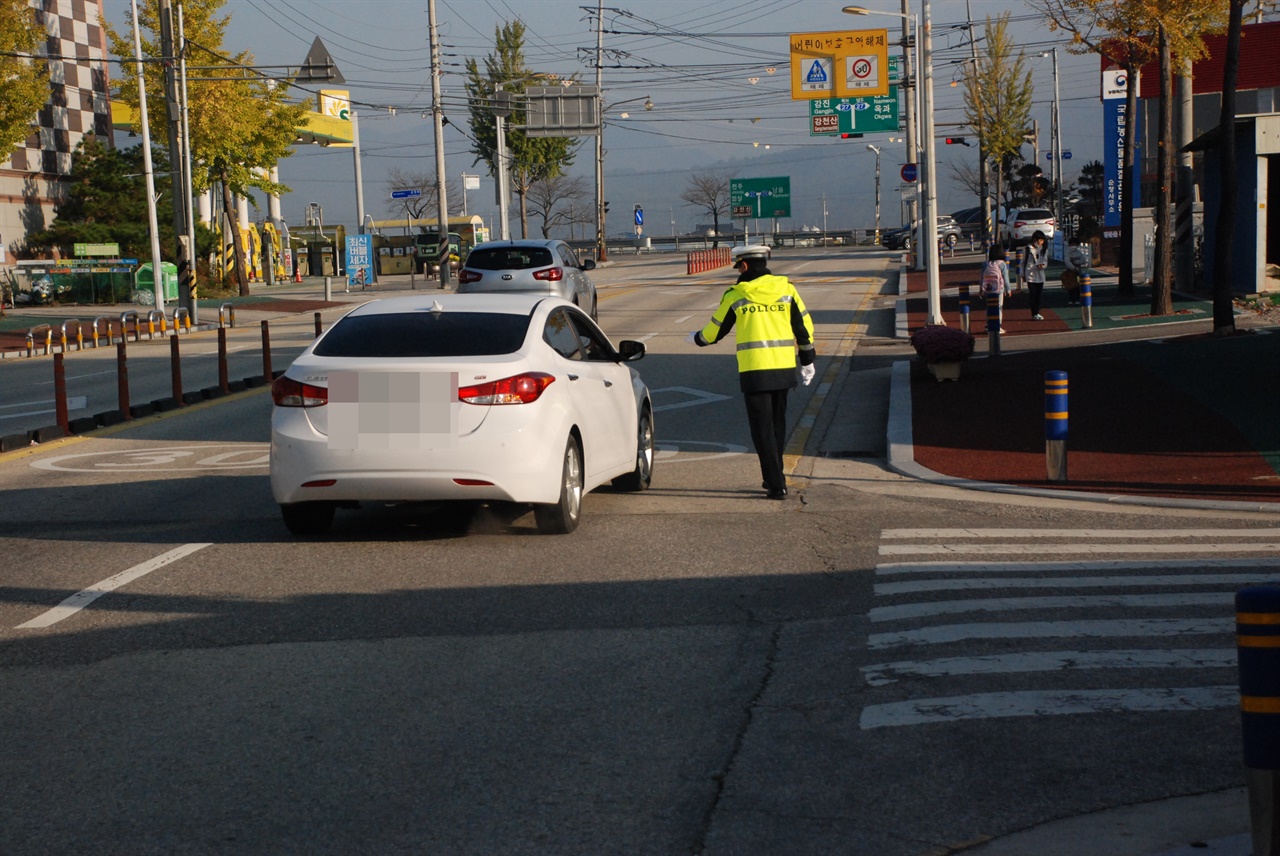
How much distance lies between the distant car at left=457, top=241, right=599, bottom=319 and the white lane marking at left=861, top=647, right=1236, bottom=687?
19.4 meters

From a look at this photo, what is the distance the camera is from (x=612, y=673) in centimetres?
631

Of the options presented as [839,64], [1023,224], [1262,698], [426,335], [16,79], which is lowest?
[1262,698]

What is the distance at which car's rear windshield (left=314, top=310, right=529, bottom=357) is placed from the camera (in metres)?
9.35

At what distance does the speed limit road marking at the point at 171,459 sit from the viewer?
13281 mm

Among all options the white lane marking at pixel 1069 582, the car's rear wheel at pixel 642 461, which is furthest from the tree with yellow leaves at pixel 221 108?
the white lane marking at pixel 1069 582

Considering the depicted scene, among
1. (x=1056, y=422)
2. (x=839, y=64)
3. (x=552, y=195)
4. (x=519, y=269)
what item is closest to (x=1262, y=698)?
(x=1056, y=422)

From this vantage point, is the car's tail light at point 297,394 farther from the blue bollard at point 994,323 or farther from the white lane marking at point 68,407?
the blue bollard at point 994,323

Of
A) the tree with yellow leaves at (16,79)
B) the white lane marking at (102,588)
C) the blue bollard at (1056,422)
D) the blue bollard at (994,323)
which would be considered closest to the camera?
the white lane marking at (102,588)

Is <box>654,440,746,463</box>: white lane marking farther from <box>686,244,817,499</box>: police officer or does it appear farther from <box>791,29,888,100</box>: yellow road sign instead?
<box>791,29,888,100</box>: yellow road sign

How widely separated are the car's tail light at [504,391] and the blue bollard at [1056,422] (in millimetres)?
4613

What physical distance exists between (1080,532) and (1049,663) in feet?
12.1

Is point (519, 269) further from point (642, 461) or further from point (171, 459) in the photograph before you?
point (642, 461)

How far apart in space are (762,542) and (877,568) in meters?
1.11

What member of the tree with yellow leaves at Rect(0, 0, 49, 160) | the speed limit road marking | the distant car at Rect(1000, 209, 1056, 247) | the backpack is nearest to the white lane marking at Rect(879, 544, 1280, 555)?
the speed limit road marking
